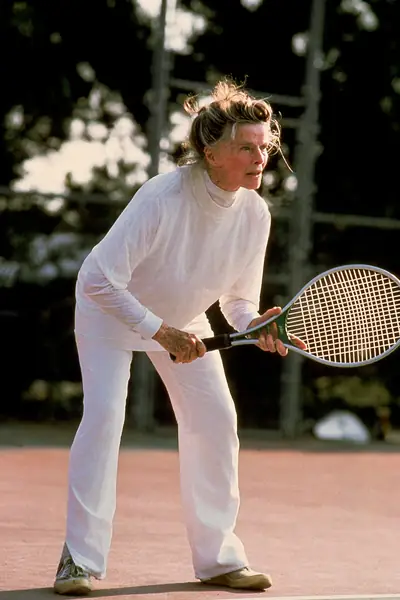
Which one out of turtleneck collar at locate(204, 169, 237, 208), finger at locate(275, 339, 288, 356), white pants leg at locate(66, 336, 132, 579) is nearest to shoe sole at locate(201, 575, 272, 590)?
white pants leg at locate(66, 336, 132, 579)

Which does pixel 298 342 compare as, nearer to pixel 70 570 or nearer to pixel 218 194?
pixel 218 194

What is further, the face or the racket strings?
the racket strings

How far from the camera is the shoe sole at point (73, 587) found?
471cm

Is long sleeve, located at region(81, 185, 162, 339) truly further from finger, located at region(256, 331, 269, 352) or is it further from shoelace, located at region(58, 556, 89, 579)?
shoelace, located at region(58, 556, 89, 579)

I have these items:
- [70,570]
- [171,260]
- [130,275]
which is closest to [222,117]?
[171,260]

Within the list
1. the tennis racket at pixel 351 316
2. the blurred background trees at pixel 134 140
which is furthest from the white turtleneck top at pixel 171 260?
the blurred background trees at pixel 134 140

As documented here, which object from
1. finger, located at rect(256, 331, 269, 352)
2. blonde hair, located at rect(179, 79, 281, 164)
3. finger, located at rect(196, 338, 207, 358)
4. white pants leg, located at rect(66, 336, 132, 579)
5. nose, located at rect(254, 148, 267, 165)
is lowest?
white pants leg, located at rect(66, 336, 132, 579)

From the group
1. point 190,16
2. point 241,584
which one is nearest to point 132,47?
point 190,16

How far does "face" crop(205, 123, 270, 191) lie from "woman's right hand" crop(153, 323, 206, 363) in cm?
52

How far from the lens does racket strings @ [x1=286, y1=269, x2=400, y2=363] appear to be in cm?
520

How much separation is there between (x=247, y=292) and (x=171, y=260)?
38 centimetres

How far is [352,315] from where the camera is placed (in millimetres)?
5242

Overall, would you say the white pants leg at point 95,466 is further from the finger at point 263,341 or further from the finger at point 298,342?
the finger at point 298,342

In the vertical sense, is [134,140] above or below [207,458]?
above
